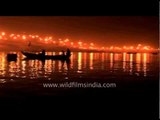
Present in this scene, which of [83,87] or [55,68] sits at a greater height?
[55,68]

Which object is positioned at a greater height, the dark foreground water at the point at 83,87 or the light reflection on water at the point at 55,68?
the light reflection on water at the point at 55,68

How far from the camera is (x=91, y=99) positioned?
12.7 metres

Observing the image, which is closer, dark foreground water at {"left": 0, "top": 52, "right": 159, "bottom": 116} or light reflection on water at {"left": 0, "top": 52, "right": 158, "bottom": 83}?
dark foreground water at {"left": 0, "top": 52, "right": 159, "bottom": 116}

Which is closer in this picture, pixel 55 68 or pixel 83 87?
pixel 83 87

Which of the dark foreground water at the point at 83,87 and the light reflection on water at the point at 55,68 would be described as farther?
the light reflection on water at the point at 55,68

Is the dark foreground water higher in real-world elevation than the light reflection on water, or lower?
lower
